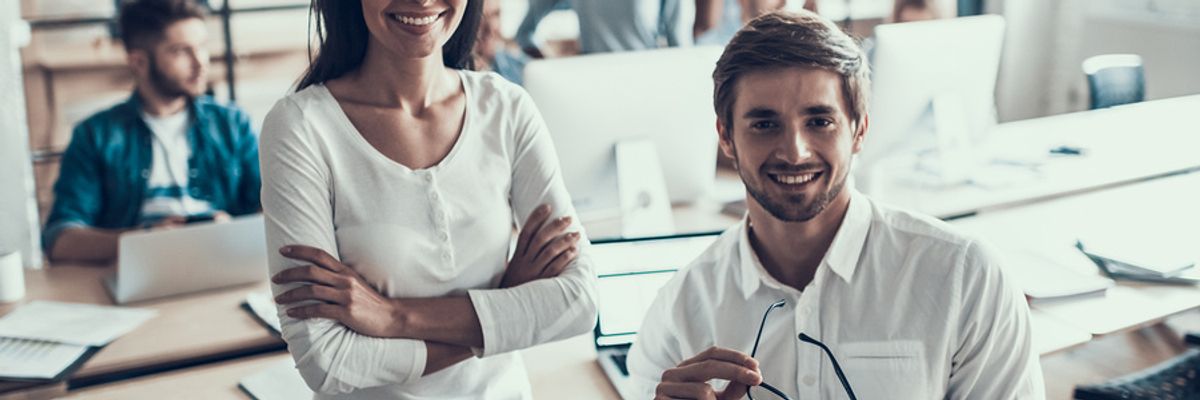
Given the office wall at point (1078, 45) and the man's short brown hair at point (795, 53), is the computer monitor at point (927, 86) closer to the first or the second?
the man's short brown hair at point (795, 53)

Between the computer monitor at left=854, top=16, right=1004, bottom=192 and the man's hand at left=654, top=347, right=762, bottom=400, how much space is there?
129 cm

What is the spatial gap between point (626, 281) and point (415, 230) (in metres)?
0.51

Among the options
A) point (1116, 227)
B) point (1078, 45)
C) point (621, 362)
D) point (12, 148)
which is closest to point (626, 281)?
point (621, 362)

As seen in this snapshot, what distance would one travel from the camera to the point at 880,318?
1.52m

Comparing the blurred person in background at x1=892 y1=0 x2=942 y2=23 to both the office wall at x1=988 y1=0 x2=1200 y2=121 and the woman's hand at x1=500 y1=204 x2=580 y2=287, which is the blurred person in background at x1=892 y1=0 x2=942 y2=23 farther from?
the office wall at x1=988 y1=0 x2=1200 y2=121

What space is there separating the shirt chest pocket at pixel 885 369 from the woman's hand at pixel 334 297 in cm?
64

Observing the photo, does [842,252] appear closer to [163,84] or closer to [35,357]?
[35,357]

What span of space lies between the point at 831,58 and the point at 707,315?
415 millimetres

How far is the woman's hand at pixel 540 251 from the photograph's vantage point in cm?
166

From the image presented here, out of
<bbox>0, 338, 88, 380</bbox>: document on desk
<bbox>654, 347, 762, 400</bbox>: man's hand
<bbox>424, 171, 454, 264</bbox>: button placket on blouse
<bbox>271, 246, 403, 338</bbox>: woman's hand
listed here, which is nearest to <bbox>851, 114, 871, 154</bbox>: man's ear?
<bbox>654, 347, 762, 400</bbox>: man's hand

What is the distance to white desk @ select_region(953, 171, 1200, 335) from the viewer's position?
2.18 metres

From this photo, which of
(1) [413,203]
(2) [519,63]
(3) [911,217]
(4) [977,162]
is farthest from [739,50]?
(2) [519,63]

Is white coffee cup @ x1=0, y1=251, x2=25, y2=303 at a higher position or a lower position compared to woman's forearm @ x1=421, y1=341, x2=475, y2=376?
lower

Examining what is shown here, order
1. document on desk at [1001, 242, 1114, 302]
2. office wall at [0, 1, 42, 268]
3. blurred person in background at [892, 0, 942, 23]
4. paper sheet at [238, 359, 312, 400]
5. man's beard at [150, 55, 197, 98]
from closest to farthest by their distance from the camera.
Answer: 1. paper sheet at [238, 359, 312, 400]
2. document on desk at [1001, 242, 1114, 302]
3. man's beard at [150, 55, 197, 98]
4. blurred person in background at [892, 0, 942, 23]
5. office wall at [0, 1, 42, 268]
